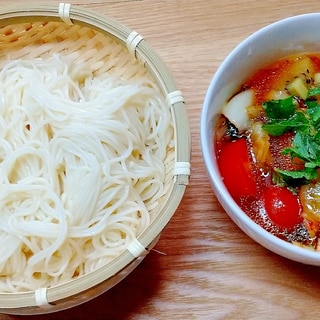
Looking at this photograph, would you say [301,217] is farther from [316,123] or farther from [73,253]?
[73,253]

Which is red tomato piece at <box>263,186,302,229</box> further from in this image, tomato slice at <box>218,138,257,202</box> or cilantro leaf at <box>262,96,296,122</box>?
cilantro leaf at <box>262,96,296,122</box>

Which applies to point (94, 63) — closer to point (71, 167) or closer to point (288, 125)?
point (71, 167)

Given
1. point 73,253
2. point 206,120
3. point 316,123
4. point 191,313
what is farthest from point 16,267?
point 316,123

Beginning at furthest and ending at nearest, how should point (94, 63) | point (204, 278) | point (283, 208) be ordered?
point (94, 63), point (204, 278), point (283, 208)

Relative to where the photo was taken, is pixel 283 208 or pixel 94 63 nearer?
pixel 283 208

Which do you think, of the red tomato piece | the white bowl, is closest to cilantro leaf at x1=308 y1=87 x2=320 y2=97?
the white bowl

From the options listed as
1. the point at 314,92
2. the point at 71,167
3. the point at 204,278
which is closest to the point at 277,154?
the point at 314,92
